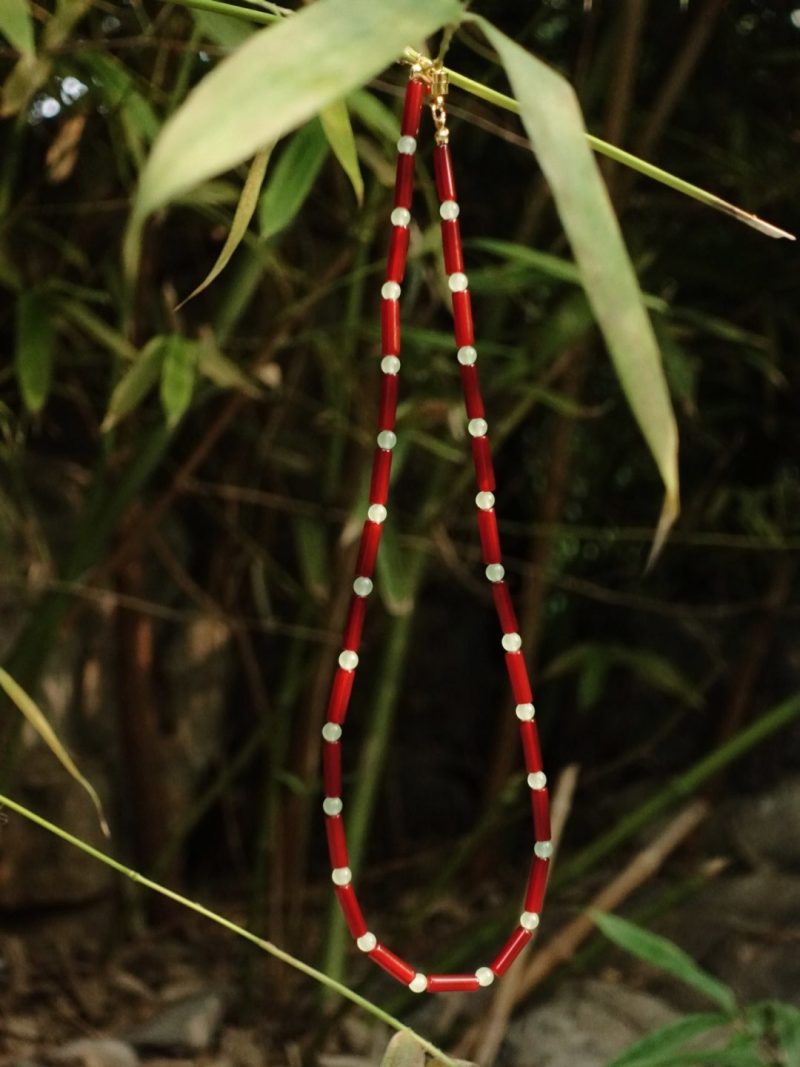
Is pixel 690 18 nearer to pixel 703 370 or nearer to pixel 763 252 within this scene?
pixel 763 252

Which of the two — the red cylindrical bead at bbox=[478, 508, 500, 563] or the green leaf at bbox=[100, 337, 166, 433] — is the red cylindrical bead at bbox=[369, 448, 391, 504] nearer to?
the red cylindrical bead at bbox=[478, 508, 500, 563]

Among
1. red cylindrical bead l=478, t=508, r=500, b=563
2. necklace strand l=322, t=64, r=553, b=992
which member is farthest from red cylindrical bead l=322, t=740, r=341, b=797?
red cylindrical bead l=478, t=508, r=500, b=563

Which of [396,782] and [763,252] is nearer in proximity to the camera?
[763,252]

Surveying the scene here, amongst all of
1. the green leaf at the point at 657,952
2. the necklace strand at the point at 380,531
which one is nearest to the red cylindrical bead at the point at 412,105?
the necklace strand at the point at 380,531

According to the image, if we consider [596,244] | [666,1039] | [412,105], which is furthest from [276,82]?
[666,1039]

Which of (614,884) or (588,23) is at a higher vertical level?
(588,23)

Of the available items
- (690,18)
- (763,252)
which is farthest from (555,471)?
(690,18)
